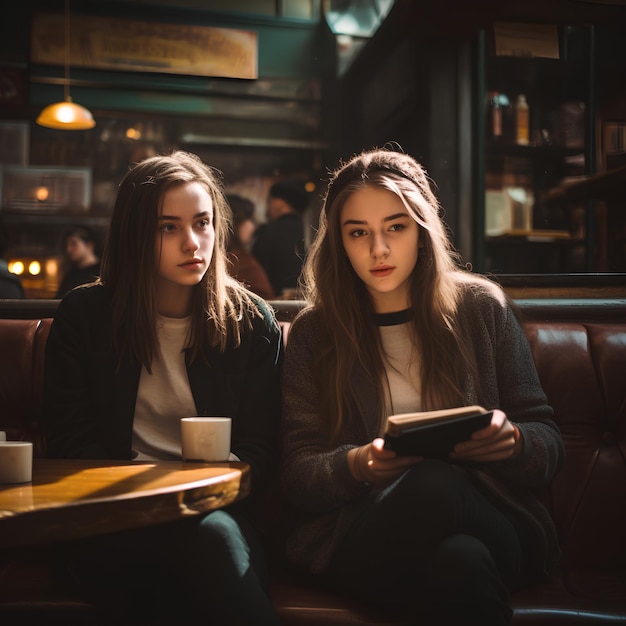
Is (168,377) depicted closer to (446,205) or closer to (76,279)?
(446,205)

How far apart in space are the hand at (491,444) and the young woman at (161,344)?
1.54 feet

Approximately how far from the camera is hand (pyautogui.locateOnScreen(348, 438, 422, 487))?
55.4 inches

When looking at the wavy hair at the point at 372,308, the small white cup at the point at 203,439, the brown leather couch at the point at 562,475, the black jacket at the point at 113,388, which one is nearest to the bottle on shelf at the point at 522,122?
the brown leather couch at the point at 562,475

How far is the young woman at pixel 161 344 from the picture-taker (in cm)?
174

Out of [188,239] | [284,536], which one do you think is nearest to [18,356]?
[188,239]

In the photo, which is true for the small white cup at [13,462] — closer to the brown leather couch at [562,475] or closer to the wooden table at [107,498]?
the wooden table at [107,498]

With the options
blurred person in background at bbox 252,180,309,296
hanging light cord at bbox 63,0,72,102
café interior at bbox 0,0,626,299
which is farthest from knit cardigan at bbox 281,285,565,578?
hanging light cord at bbox 63,0,72,102

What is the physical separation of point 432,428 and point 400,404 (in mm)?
455

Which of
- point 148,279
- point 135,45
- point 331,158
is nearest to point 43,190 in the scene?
point 135,45

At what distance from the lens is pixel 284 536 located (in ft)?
5.86

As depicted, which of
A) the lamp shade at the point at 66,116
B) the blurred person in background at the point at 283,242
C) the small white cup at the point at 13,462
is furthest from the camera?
the lamp shade at the point at 66,116

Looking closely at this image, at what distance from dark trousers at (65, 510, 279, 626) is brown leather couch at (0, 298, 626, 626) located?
0.28ft

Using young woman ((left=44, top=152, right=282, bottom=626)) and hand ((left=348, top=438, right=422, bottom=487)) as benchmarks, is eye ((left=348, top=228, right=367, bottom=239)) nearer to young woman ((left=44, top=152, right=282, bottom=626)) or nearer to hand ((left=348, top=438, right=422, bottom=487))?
young woman ((left=44, top=152, right=282, bottom=626))

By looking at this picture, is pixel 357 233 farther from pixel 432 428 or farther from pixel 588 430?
pixel 588 430
